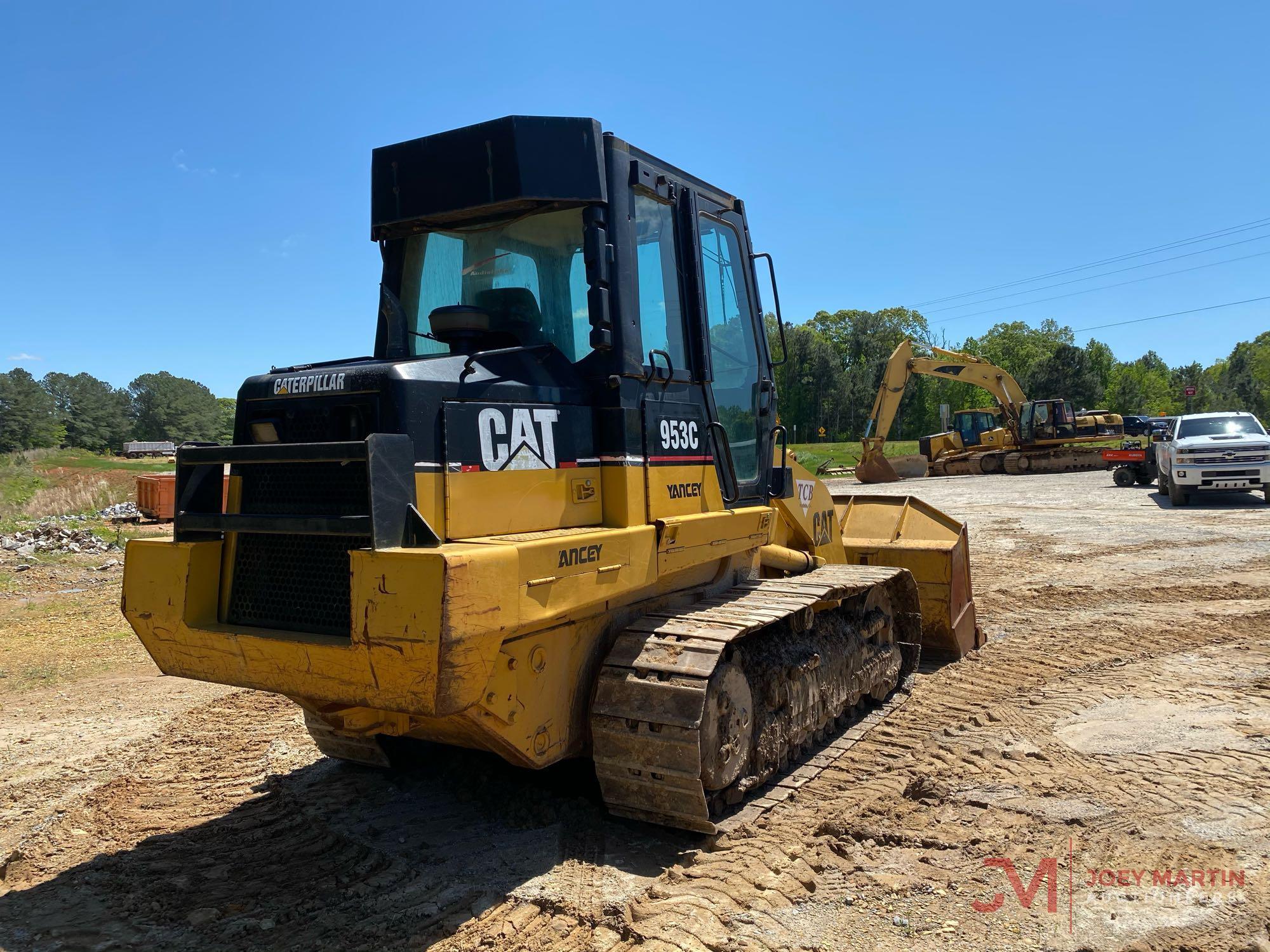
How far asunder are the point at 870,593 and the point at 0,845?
5.06 m

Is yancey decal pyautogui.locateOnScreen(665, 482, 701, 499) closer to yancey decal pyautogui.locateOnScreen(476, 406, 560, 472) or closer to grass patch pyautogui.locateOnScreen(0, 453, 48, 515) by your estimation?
yancey decal pyautogui.locateOnScreen(476, 406, 560, 472)

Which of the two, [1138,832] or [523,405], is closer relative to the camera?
[523,405]

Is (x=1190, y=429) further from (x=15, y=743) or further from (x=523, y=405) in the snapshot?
(x=15, y=743)

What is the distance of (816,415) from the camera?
2803 inches

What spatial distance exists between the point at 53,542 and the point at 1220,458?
2122 centimetres

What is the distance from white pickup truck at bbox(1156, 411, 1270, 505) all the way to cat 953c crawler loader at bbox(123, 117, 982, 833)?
15.4 m

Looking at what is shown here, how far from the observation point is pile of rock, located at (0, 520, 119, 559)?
1472 centimetres

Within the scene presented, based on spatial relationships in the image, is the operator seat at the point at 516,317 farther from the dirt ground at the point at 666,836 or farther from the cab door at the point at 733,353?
the dirt ground at the point at 666,836

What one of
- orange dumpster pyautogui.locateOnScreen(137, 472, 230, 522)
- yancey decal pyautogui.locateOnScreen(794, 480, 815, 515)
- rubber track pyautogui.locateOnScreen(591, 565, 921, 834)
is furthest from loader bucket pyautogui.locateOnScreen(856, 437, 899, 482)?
rubber track pyautogui.locateOnScreen(591, 565, 921, 834)

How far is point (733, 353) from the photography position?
16.9 feet

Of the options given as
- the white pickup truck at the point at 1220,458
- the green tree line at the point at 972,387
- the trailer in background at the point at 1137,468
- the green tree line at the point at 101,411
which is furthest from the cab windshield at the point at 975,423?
the green tree line at the point at 101,411

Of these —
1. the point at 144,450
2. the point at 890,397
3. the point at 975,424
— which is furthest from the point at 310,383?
the point at 144,450

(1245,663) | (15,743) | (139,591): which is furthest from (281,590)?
(1245,663)

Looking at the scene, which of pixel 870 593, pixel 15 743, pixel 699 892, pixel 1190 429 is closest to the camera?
pixel 699 892
